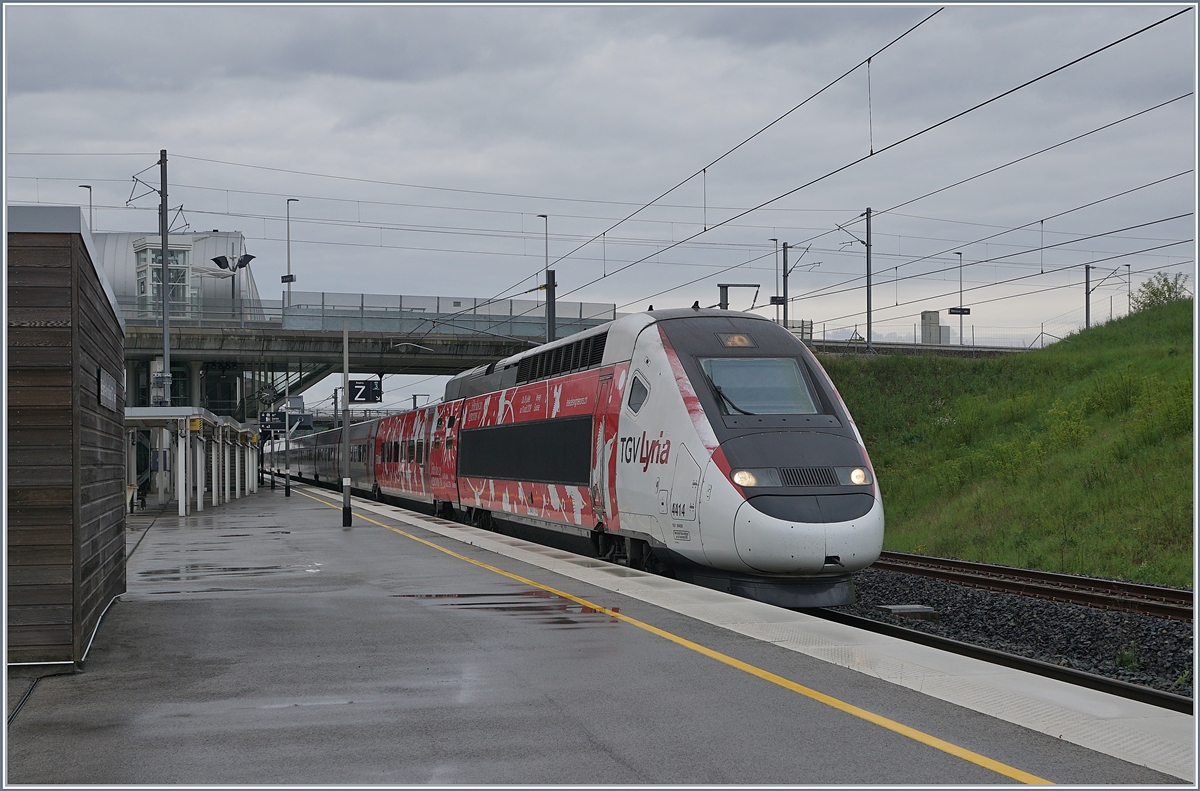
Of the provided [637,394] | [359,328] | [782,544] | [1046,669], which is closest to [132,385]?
[359,328]

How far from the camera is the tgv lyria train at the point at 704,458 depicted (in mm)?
13070

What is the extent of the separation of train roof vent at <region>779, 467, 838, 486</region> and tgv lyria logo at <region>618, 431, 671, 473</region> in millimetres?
1651

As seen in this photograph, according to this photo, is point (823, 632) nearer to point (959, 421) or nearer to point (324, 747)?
point (324, 747)

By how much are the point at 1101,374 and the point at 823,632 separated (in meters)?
26.7

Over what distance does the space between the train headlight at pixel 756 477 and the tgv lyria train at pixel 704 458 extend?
0.02 metres

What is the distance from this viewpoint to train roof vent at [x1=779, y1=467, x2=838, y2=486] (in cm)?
1330

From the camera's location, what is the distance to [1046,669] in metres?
9.98

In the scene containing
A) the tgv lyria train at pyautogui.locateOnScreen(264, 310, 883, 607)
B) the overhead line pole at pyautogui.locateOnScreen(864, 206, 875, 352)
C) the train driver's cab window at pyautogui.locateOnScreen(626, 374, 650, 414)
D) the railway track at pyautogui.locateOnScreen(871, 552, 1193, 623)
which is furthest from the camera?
the overhead line pole at pyautogui.locateOnScreen(864, 206, 875, 352)

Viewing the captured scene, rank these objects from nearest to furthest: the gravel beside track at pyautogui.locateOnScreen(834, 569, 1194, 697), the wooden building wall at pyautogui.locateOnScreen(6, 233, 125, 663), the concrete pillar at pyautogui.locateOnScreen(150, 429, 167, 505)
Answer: the wooden building wall at pyautogui.locateOnScreen(6, 233, 125, 663) → the gravel beside track at pyautogui.locateOnScreen(834, 569, 1194, 697) → the concrete pillar at pyautogui.locateOnScreen(150, 429, 167, 505)

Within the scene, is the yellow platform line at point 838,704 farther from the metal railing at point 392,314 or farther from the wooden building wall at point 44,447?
the metal railing at point 392,314

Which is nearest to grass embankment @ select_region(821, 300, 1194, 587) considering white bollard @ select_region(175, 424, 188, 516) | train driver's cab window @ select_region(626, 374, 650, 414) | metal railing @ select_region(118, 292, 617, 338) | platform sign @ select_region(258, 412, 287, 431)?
train driver's cab window @ select_region(626, 374, 650, 414)

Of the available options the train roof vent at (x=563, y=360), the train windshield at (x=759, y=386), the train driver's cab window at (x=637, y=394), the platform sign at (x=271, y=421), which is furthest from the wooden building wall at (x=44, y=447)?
the platform sign at (x=271, y=421)

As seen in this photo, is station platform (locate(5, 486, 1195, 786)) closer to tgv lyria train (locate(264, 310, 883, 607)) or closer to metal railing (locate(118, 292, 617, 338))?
tgv lyria train (locate(264, 310, 883, 607))

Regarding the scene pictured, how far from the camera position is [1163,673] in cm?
1095
